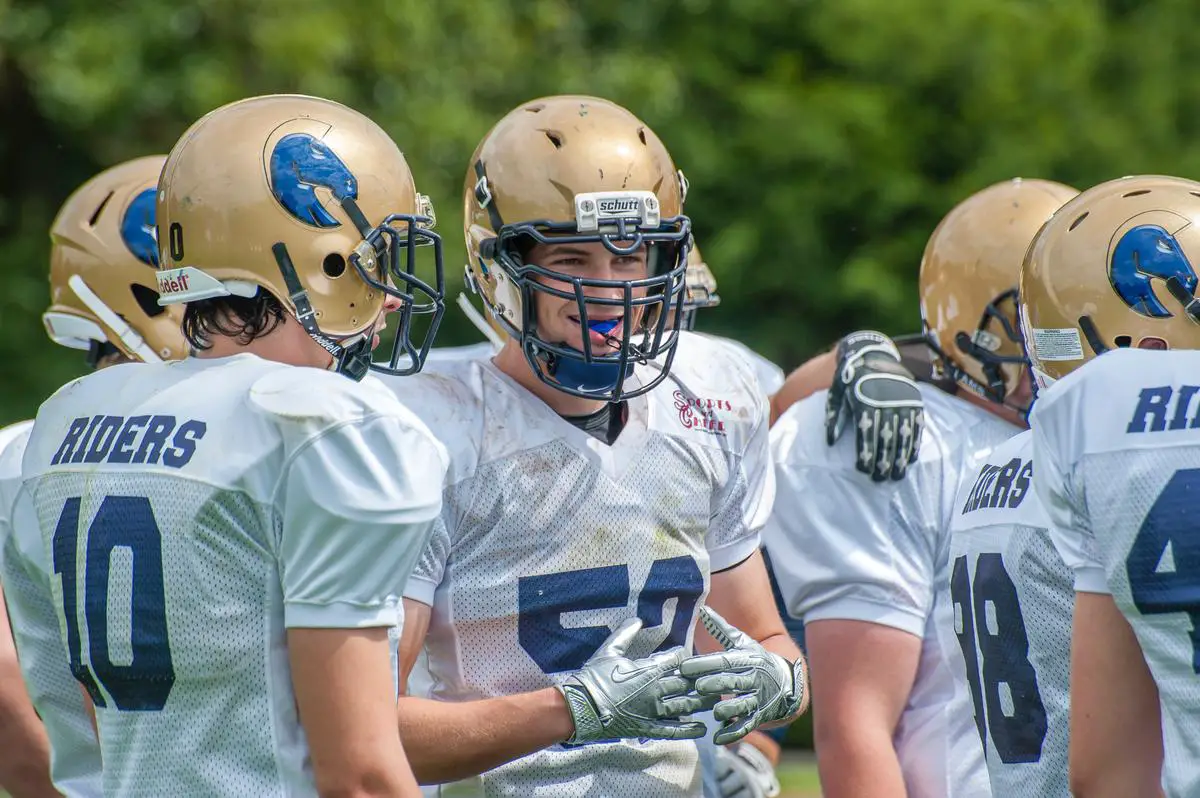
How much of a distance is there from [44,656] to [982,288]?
2260 millimetres

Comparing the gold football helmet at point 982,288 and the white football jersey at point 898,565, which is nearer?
the white football jersey at point 898,565

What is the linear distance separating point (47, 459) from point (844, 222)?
827cm

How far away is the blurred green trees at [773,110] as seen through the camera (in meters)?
8.91

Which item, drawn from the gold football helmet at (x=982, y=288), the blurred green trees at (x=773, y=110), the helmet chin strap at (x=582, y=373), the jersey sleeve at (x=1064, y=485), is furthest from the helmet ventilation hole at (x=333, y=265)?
the blurred green trees at (x=773, y=110)

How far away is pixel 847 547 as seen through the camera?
3.56 meters

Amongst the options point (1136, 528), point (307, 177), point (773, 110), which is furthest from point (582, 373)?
point (773, 110)

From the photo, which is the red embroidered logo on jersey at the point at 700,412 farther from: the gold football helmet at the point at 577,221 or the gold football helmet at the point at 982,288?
the gold football helmet at the point at 982,288

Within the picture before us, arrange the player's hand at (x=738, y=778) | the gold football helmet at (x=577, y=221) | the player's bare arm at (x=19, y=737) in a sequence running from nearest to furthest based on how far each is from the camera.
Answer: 1. the gold football helmet at (x=577, y=221)
2. the player's bare arm at (x=19, y=737)
3. the player's hand at (x=738, y=778)

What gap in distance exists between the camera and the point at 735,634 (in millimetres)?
2953

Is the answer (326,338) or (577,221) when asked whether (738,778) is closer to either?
(577,221)

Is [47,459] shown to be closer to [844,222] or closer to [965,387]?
[965,387]

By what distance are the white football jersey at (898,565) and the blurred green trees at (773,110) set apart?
522 cm

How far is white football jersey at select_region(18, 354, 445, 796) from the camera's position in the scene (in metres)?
2.27

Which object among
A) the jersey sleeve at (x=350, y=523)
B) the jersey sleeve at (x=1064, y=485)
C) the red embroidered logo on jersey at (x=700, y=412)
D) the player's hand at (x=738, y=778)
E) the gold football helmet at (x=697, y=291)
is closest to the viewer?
the jersey sleeve at (x=350, y=523)
